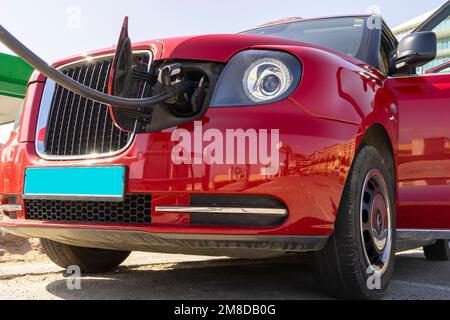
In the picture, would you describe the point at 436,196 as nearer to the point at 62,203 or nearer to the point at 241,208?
the point at 241,208

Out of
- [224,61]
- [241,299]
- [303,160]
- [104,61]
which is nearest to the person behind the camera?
[303,160]

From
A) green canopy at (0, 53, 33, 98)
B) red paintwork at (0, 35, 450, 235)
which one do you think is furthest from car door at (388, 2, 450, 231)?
green canopy at (0, 53, 33, 98)

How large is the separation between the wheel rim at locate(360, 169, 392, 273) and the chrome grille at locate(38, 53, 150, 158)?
1223 millimetres

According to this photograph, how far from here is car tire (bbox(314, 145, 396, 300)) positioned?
2322 millimetres

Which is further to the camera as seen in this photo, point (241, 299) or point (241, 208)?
point (241, 299)

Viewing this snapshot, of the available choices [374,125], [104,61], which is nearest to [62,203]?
[104,61]

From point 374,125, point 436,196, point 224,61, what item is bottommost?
point 436,196

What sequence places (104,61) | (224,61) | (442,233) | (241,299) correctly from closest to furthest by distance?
(224,61) < (241,299) < (104,61) < (442,233)

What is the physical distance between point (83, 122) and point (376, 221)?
158 cm

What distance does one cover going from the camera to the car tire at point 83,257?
3.28 meters

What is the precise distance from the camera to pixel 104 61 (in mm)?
2662

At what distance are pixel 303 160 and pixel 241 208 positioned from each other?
1.06ft

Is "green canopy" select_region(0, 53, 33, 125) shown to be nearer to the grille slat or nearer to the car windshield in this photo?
the car windshield

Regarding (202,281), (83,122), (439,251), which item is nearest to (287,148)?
(83,122)
